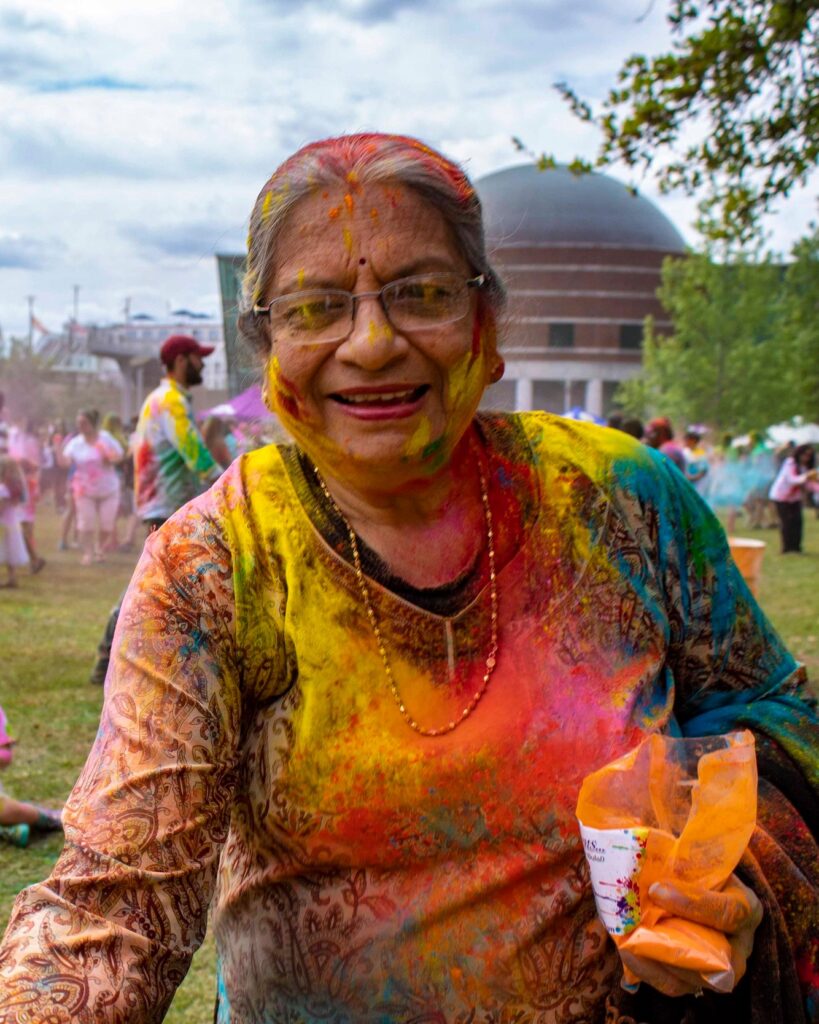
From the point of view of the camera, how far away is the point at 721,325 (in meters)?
41.5

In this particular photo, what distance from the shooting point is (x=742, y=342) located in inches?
1630

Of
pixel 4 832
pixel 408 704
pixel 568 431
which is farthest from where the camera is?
pixel 4 832

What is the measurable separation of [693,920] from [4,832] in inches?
169

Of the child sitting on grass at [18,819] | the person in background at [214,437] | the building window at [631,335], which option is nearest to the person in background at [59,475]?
the person in background at [214,437]

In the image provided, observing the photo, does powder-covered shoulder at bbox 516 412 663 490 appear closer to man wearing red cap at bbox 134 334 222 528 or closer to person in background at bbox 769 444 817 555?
man wearing red cap at bbox 134 334 222 528

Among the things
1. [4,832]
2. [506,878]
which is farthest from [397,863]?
[4,832]

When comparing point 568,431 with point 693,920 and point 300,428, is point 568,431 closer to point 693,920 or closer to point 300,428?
point 300,428

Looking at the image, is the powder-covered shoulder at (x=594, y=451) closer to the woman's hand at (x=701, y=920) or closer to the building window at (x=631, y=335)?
the woman's hand at (x=701, y=920)

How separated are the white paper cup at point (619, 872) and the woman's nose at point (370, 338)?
767 mm

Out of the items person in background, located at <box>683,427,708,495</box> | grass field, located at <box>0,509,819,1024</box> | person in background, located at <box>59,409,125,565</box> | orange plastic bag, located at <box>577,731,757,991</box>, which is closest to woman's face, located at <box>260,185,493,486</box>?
orange plastic bag, located at <box>577,731,757,991</box>

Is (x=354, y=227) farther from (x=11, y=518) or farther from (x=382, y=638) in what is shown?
(x=11, y=518)

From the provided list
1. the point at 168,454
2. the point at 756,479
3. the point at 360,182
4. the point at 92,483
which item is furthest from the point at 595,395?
the point at 360,182

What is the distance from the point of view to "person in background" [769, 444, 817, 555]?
17.7 m

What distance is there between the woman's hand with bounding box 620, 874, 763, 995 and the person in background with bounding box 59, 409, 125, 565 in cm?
1489
